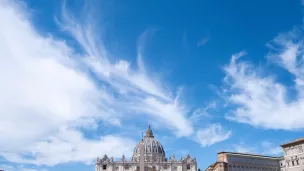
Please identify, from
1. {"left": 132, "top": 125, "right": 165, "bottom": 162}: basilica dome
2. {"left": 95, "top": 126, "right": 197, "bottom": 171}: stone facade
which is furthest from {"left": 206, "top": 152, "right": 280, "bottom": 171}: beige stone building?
{"left": 132, "top": 125, "right": 165, "bottom": 162}: basilica dome

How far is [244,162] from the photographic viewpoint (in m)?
93.0

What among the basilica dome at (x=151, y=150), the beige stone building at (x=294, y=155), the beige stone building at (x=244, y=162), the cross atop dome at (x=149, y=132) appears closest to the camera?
the beige stone building at (x=294, y=155)

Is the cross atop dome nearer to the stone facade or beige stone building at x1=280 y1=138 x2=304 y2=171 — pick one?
the stone facade

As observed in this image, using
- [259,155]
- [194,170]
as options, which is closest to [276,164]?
[259,155]

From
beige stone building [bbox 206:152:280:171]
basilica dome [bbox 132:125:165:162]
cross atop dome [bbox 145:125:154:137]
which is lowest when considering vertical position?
beige stone building [bbox 206:152:280:171]

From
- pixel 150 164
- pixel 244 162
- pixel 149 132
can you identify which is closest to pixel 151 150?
pixel 149 132

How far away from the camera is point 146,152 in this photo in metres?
150

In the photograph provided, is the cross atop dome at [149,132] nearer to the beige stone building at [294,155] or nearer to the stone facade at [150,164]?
the stone facade at [150,164]

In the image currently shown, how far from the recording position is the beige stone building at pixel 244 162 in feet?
297

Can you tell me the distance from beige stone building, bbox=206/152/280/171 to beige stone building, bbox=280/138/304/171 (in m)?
11.4

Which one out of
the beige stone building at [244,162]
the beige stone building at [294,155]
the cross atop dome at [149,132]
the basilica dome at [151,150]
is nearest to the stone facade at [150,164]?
the basilica dome at [151,150]

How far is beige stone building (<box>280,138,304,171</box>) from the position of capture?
77938mm

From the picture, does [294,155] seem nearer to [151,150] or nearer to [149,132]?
[151,150]

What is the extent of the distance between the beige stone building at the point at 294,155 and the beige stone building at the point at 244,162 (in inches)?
448
